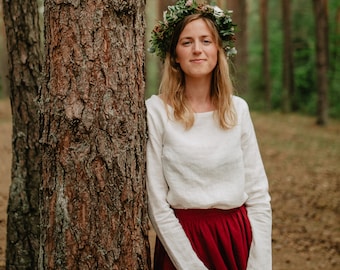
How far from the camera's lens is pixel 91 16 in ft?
7.63

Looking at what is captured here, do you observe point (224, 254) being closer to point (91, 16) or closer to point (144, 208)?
point (144, 208)

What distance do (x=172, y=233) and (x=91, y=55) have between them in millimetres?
1099

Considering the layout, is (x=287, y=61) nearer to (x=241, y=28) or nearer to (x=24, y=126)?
(x=241, y=28)

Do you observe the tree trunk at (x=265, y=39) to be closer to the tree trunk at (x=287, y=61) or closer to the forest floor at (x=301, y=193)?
the tree trunk at (x=287, y=61)

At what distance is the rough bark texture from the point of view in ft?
11.6

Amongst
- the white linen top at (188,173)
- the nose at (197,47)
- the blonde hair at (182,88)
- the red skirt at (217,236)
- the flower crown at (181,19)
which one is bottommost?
the red skirt at (217,236)

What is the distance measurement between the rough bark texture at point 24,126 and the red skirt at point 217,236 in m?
1.27

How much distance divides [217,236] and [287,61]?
1872 cm

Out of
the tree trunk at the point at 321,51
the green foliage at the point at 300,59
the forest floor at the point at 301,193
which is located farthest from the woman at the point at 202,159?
the green foliage at the point at 300,59

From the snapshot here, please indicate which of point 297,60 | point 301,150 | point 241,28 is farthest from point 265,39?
point 301,150

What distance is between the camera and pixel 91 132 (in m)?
2.38

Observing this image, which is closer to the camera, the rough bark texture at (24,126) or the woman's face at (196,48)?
the woman's face at (196,48)

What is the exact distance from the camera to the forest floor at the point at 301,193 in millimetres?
5493

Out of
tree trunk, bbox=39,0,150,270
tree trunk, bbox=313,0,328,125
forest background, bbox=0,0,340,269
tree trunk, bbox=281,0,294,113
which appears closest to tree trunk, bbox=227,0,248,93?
forest background, bbox=0,0,340,269
